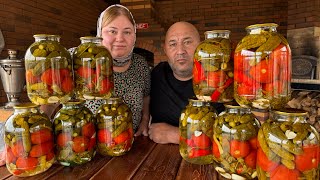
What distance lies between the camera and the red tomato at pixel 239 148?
759 mm

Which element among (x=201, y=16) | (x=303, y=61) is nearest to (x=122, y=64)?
(x=303, y=61)

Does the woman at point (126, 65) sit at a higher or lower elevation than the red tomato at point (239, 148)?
higher

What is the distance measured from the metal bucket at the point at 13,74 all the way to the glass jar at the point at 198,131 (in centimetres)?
214

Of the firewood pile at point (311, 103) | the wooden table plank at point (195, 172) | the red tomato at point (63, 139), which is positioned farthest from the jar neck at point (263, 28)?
the firewood pile at point (311, 103)

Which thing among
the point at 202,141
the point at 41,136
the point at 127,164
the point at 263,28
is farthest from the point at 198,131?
the point at 41,136

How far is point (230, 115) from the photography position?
31.4 inches

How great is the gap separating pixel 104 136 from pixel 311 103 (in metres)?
2.53

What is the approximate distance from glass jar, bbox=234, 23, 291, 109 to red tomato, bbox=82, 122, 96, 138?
21.5 inches

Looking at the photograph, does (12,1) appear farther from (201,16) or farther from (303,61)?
(303,61)

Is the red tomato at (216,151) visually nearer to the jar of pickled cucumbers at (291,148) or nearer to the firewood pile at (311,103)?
the jar of pickled cucumbers at (291,148)

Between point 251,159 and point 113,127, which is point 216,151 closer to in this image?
point 251,159

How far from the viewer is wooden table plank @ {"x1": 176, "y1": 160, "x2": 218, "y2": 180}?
0.82 m

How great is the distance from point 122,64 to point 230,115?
0.80 meters

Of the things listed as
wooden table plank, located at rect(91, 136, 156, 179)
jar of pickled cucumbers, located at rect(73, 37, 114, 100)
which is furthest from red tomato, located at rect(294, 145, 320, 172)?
jar of pickled cucumbers, located at rect(73, 37, 114, 100)
